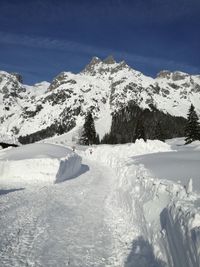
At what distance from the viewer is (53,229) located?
35.0ft

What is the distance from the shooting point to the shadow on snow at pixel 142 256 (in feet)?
26.8

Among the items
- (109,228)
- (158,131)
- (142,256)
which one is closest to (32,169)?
(109,228)

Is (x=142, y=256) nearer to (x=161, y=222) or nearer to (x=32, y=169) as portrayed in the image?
(x=161, y=222)

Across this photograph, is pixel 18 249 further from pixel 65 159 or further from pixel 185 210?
pixel 65 159

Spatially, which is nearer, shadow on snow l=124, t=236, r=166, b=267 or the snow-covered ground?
the snow-covered ground

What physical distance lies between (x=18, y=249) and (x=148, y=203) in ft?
12.8

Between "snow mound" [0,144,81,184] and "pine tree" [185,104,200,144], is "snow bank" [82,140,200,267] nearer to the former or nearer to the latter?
"snow mound" [0,144,81,184]

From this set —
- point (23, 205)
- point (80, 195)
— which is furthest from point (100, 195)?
point (23, 205)

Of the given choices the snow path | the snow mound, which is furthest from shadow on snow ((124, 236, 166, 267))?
the snow mound

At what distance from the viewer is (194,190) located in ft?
30.9

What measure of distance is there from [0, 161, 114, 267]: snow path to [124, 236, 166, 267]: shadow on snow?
0.55m

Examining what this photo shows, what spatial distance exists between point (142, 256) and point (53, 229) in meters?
3.19

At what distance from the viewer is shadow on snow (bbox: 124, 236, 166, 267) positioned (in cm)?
817

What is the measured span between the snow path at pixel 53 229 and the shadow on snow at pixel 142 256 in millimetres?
553
